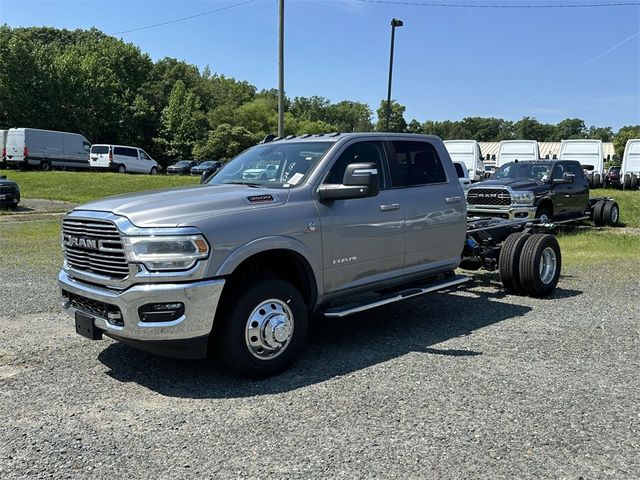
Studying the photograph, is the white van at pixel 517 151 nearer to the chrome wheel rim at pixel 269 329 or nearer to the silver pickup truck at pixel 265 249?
the silver pickup truck at pixel 265 249

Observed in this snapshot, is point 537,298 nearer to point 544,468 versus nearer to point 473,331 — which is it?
point 473,331

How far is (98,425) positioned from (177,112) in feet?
198

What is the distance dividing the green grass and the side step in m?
19.0

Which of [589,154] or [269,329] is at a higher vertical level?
[589,154]

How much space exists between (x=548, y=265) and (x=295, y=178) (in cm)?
433

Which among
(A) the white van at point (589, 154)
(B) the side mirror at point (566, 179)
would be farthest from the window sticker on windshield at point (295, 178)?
(A) the white van at point (589, 154)

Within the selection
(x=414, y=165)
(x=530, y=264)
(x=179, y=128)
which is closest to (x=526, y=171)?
(x=530, y=264)

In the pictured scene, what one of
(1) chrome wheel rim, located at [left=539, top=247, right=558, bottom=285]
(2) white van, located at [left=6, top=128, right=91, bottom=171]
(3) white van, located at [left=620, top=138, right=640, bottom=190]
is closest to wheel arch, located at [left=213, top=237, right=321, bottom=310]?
(1) chrome wheel rim, located at [left=539, top=247, right=558, bottom=285]

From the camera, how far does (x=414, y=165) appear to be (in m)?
6.28

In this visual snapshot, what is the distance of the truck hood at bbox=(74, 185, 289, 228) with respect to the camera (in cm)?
432

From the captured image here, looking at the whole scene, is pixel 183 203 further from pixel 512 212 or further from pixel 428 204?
pixel 512 212

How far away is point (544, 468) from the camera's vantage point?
3344 millimetres

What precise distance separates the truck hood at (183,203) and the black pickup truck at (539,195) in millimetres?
9072

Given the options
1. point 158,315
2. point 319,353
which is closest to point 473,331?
point 319,353
